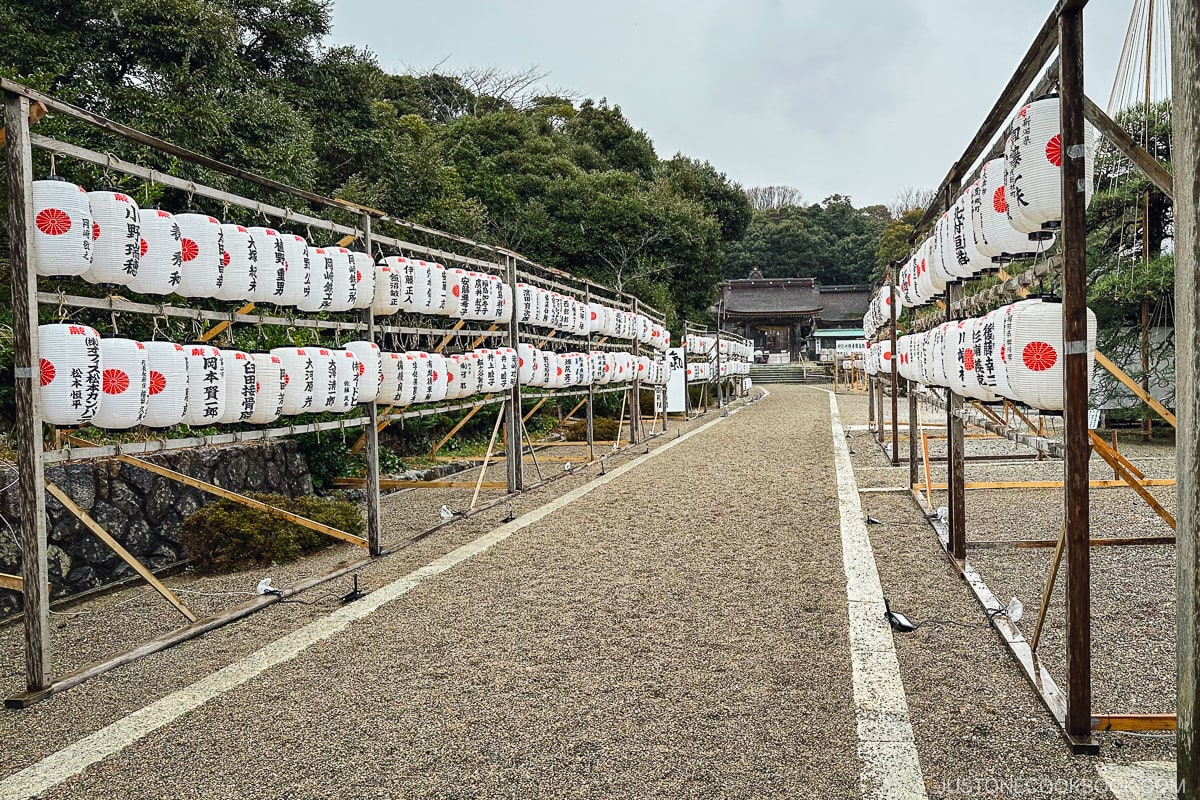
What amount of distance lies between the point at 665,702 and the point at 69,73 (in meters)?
12.4

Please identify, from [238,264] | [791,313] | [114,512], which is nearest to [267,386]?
[238,264]

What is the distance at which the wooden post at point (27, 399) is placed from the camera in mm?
3562

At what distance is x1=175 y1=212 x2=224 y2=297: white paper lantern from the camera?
14.8 ft

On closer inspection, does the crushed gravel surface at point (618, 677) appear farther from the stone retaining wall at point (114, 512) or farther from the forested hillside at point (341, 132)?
the forested hillside at point (341, 132)

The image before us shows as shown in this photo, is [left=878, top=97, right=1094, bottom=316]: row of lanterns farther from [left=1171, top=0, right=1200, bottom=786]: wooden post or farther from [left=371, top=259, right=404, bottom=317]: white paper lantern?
[left=371, top=259, right=404, bottom=317]: white paper lantern

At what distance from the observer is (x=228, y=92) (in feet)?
41.5

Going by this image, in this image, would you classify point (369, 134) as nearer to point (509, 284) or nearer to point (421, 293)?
point (509, 284)

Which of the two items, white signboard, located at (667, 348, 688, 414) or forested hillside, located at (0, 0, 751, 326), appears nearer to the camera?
forested hillside, located at (0, 0, 751, 326)

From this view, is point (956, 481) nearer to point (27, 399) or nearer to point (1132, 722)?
point (1132, 722)

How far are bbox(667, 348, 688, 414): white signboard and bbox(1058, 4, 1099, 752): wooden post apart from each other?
16.6 m

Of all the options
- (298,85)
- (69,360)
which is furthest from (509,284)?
(298,85)

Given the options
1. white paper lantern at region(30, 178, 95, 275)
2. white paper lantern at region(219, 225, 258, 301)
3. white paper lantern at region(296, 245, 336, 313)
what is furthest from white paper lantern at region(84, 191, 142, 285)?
white paper lantern at region(296, 245, 336, 313)

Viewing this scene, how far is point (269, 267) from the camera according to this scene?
16.9 ft

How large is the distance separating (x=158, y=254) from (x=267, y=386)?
42.2 inches
